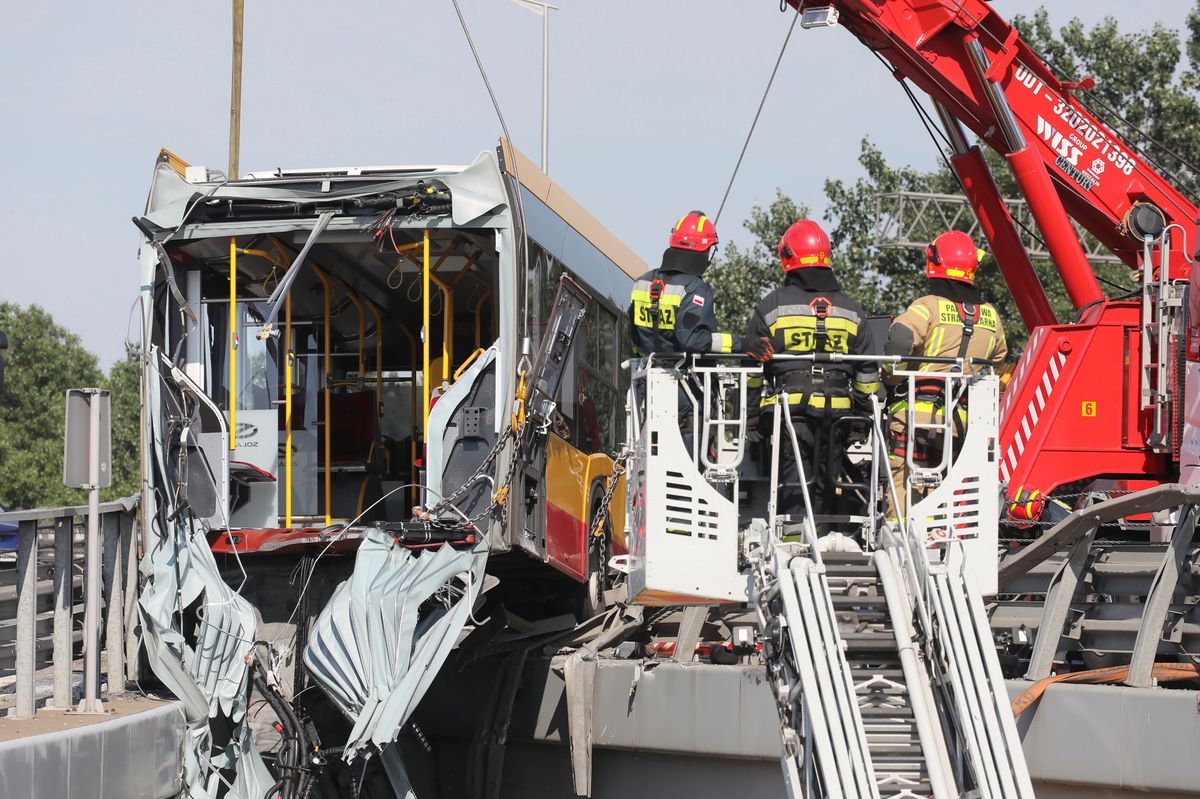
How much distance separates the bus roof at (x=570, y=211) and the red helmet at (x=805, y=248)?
171cm

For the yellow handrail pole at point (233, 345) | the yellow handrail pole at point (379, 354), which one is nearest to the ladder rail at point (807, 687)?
the yellow handrail pole at point (233, 345)

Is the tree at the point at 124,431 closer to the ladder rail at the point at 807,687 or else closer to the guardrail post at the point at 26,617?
the guardrail post at the point at 26,617

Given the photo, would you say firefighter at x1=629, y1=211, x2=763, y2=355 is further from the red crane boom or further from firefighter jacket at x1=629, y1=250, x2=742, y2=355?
the red crane boom

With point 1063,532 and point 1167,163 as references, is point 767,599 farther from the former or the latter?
point 1167,163

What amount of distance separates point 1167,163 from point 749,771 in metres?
24.8

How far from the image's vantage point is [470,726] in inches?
385

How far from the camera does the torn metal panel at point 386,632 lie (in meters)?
8.28

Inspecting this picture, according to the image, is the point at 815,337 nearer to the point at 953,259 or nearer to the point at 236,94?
the point at 953,259

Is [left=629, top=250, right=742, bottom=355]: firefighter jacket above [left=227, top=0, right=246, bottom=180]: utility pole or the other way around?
the other way around

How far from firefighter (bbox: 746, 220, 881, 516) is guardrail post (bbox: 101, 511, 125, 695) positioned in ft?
12.7

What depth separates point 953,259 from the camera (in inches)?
356

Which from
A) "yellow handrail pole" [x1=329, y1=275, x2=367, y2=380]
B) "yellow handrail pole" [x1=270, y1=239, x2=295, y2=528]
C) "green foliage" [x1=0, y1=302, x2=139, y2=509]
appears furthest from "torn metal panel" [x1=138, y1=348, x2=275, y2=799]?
"green foliage" [x1=0, y1=302, x2=139, y2=509]

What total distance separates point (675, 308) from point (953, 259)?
5.58 ft

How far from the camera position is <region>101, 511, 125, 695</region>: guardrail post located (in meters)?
8.78
